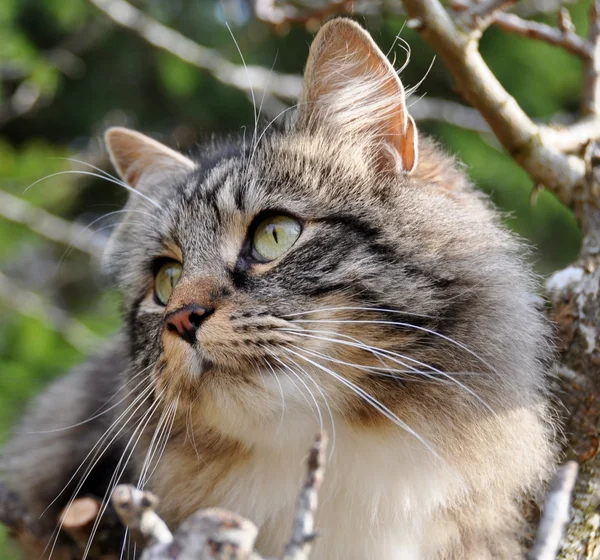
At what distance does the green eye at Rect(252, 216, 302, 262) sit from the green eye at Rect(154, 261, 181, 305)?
0.96ft

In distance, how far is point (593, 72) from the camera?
6.23 feet

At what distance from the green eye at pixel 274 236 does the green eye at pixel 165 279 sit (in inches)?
11.6

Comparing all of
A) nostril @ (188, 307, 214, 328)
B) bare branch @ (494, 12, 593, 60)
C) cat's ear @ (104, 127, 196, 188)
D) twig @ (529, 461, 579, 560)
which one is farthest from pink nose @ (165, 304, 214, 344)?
bare branch @ (494, 12, 593, 60)

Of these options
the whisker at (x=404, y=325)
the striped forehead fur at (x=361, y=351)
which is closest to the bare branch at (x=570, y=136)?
the striped forehead fur at (x=361, y=351)

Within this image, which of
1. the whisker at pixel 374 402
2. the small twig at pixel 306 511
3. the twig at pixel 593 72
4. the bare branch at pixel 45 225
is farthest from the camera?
the bare branch at pixel 45 225

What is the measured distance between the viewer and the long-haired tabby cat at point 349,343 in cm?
131

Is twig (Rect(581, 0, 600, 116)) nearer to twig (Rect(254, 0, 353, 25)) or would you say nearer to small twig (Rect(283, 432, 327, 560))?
twig (Rect(254, 0, 353, 25))

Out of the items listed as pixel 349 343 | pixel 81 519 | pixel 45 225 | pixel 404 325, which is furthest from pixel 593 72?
pixel 45 225

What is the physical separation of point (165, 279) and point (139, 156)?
0.56m

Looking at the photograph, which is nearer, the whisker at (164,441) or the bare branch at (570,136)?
the whisker at (164,441)

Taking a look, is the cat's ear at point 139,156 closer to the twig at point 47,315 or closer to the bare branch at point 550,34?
the bare branch at point 550,34

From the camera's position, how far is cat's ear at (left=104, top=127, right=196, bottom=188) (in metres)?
2.06

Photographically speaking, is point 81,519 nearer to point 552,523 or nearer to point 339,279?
point 339,279

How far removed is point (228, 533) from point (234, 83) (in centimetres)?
299
